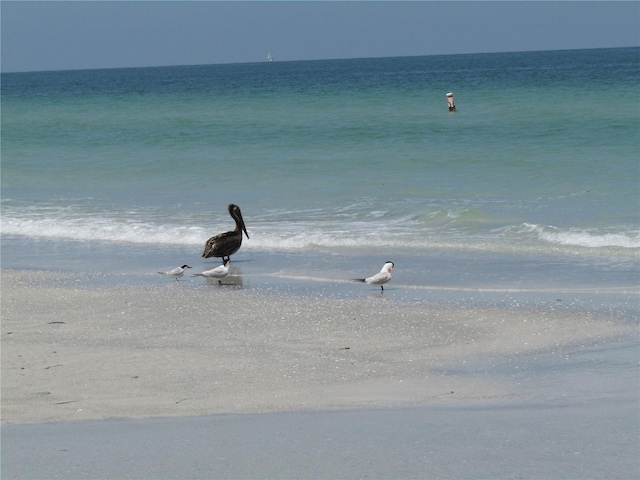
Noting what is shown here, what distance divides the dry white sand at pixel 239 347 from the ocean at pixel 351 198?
93 centimetres

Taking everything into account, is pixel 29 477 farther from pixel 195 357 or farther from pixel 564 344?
pixel 564 344

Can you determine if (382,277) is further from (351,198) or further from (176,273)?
(351,198)

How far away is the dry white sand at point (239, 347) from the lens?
596cm

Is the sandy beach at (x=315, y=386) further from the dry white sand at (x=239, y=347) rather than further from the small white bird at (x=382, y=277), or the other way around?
the small white bird at (x=382, y=277)

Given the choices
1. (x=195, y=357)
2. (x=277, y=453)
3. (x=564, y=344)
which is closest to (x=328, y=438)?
(x=277, y=453)

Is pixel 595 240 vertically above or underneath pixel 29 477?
above

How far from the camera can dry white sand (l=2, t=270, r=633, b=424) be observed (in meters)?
5.96

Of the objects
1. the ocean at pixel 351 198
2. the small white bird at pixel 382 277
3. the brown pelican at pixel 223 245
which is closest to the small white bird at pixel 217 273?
the ocean at pixel 351 198

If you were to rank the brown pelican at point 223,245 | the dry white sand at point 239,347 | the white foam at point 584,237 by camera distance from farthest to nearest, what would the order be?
the white foam at point 584,237, the brown pelican at point 223,245, the dry white sand at point 239,347

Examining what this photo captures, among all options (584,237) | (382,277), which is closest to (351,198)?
(584,237)

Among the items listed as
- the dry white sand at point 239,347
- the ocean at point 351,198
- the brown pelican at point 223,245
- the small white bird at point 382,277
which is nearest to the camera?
the dry white sand at point 239,347

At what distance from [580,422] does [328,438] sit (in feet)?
4.23

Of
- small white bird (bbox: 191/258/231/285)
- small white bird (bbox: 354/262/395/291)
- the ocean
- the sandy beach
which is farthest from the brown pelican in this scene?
small white bird (bbox: 354/262/395/291)

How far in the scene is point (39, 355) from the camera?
696 centimetres
